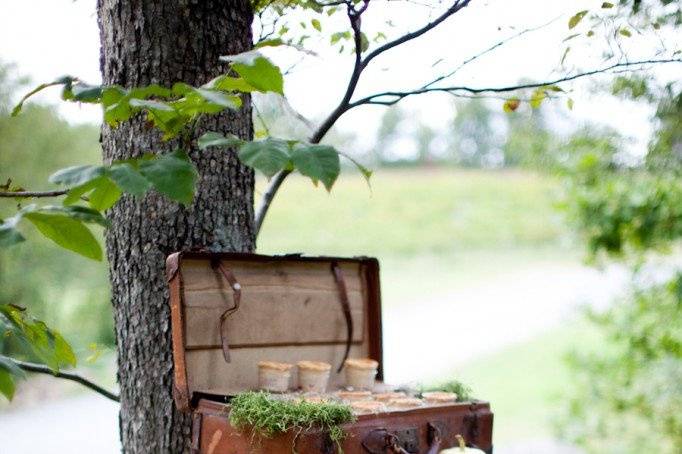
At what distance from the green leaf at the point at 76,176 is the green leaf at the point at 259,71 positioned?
178 mm

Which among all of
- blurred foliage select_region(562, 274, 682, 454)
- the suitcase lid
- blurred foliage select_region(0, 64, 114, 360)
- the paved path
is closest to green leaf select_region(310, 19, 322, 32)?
the suitcase lid

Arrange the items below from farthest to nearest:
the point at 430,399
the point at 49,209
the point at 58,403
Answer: the point at 58,403
the point at 430,399
the point at 49,209

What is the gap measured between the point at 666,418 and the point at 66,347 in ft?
10.5

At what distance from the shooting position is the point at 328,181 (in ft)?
2.83

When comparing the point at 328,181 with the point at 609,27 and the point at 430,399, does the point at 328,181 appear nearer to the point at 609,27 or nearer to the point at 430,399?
the point at 430,399

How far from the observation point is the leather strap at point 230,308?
4.44 ft

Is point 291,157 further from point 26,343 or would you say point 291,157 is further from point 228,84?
point 26,343

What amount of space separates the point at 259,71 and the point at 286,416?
0.50 meters

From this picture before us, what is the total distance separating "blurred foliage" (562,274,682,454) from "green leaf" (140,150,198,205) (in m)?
2.69

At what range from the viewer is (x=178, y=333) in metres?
1.30

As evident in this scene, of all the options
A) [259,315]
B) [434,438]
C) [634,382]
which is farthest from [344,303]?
[634,382]

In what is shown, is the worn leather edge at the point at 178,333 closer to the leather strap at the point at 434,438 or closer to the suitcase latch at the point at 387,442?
the suitcase latch at the point at 387,442

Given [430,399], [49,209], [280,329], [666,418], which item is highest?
[49,209]

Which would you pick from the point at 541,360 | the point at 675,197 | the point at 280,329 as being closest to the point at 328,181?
the point at 280,329
